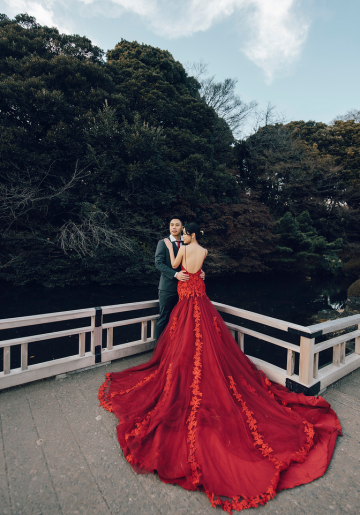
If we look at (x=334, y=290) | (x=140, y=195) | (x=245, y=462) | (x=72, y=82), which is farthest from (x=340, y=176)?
(x=245, y=462)

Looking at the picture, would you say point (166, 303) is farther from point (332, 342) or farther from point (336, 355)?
point (336, 355)

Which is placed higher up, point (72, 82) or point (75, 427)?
point (72, 82)

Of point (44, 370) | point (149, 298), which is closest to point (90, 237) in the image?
point (149, 298)

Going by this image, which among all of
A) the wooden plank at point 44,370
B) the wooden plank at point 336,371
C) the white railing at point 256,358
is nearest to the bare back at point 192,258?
the white railing at point 256,358

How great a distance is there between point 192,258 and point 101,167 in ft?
19.2

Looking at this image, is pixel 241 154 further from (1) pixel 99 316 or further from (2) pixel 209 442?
(2) pixel 209 442

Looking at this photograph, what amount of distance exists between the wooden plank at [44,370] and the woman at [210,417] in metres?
0.37

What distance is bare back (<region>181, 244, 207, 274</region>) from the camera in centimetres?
239

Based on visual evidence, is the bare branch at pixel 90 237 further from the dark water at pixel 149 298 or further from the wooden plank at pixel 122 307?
the wooden plank at pixel 122 307

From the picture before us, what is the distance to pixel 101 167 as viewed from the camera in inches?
285

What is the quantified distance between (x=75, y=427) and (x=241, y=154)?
13995mm

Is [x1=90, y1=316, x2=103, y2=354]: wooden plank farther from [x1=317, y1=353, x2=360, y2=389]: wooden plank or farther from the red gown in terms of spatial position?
[x1=317, y1=353, x2=360, y2=389]: wooden plank

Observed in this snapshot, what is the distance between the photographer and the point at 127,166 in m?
7.48

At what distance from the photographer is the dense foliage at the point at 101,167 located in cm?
679
